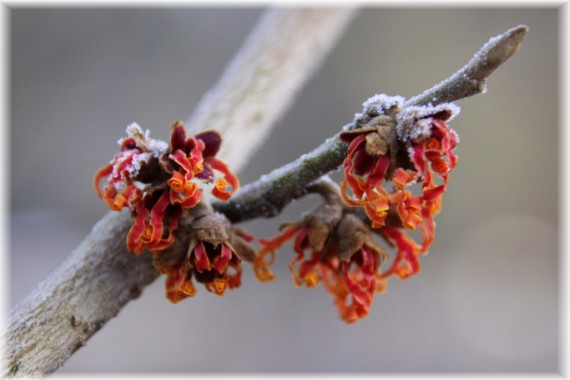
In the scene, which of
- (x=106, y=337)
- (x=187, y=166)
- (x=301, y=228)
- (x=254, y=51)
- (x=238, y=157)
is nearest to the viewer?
(x=187, y=166)

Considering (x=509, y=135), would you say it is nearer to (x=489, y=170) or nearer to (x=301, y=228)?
(x=489, y=170)

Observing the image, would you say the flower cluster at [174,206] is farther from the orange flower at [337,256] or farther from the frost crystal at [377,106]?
the frost crystal at [377,106]

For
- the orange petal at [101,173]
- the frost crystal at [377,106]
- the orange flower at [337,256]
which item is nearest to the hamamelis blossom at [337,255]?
the orange flower at [337,256]

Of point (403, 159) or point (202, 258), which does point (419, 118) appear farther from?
point (202, 258)

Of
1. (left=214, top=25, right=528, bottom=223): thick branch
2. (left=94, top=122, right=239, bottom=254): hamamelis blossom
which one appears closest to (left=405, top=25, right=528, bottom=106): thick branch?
(left=214, top=25, right=528, bottom=223): thick branch

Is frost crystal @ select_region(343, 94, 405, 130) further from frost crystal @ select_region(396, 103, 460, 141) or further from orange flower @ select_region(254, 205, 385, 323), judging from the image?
orange flower @ select_region(254, 205, 385, 323)

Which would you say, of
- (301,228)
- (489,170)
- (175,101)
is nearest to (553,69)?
(489,170)
